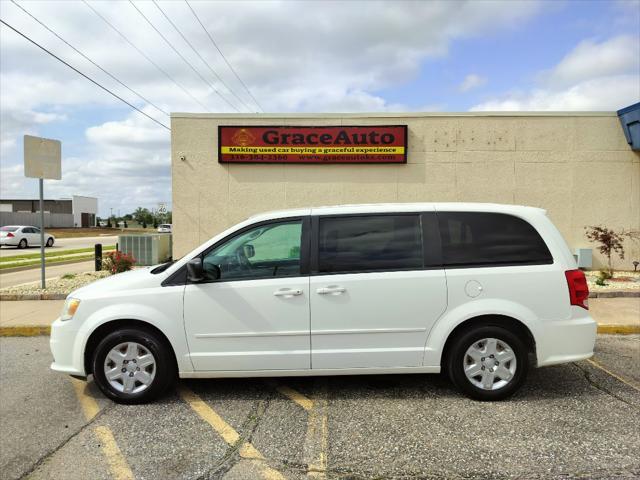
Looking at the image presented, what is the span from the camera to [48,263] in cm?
1716

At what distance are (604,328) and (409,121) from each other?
7.32 m

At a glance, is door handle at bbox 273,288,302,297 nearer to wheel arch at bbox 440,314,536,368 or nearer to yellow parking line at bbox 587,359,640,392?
wheel arch at bbox 440,314,536,368

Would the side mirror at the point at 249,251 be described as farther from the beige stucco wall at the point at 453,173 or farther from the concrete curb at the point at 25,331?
the beige stucco wall at the point at 453,173

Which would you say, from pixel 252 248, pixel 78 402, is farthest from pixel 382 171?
pixel 78 402

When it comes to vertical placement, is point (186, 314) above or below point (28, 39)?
below

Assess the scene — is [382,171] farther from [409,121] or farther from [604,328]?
[604,328]

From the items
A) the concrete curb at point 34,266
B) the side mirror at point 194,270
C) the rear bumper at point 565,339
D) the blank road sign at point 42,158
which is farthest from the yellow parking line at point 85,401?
the concrete curb at point 34,266

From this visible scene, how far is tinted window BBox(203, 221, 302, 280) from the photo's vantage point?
4230 mm

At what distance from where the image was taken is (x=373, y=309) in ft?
13.5

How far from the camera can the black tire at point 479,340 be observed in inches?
162

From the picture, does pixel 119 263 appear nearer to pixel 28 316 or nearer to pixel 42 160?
pixel 42 160

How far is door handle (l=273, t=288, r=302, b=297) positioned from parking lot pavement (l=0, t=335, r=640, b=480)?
986mm

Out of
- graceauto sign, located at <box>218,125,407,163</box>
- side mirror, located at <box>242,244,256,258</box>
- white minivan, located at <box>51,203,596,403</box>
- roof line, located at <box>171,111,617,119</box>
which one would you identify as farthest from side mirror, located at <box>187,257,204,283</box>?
roof line, located at <box>171,111,617,119</box>

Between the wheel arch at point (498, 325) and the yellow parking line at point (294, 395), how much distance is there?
1271 mm
